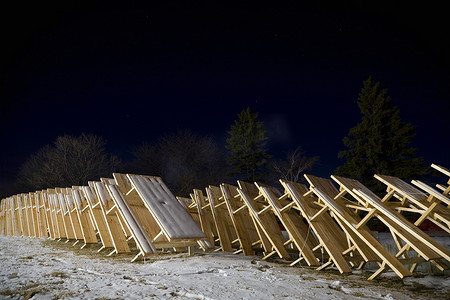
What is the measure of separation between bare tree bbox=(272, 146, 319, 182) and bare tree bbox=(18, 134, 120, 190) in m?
15.2

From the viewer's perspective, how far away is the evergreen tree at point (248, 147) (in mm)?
24969

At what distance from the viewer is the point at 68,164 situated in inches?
1013

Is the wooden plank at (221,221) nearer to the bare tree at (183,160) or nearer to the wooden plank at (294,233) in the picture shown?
the wooden plank at (294,233)

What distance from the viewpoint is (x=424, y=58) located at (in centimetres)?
3284

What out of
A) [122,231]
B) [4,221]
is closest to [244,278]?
[122,231]

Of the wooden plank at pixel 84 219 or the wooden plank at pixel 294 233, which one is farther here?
the wooden plank at pixel 84 219

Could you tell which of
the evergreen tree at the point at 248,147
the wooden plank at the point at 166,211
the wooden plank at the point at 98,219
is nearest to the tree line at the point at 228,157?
the evergreen tree at the point at 248,147

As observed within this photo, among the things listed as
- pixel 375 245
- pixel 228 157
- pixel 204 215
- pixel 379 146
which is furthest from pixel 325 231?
pixel 228 157

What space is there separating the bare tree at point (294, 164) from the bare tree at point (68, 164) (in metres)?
15.2

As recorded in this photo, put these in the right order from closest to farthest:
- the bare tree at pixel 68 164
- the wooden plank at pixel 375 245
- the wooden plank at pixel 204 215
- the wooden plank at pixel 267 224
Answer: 1. the wooden plank at pixel 375 245
2. the wooden plank at pixel 267 224
3. the wooden plank at pixel 204 215
4. the bare tree at pixel 68 164

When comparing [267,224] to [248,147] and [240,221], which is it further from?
[248,147]

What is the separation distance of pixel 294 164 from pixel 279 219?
64.4 ft

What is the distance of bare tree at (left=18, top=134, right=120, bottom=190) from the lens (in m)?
25.2

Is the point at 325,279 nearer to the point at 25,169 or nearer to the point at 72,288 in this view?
the point at 72,288
